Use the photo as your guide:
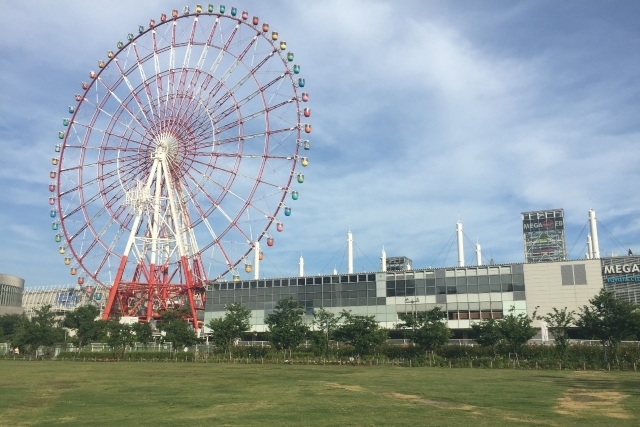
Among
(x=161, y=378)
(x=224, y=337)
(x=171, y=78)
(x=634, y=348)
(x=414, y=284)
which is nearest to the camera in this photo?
(x=161, y=378)

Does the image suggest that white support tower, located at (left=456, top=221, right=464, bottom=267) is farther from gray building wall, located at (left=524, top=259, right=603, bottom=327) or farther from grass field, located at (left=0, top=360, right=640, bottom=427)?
grass field, located at (left=0, top=360, right=640, bottom=427)

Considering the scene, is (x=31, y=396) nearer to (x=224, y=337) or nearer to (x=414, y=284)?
(x=224, y=337)

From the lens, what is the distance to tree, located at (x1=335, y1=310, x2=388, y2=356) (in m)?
61.3

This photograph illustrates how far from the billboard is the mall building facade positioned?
40.1 meters

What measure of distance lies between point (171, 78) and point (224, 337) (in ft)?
108

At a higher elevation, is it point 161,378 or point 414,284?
point 414,284

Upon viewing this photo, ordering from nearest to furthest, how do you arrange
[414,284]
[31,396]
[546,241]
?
[31,396]
[414,284]
[546,241]

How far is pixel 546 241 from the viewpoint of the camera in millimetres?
119062

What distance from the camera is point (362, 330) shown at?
61938mm

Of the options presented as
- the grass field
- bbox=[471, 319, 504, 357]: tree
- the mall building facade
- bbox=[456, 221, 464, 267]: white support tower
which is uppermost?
bbox=[456, 221, 464, 267]: white support tower

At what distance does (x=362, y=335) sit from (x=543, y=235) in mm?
70594

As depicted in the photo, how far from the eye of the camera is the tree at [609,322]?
52.6 m

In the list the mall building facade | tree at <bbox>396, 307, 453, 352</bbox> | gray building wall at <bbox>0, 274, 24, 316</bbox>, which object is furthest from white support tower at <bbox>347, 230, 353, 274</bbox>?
gray building wall at <bbox>0, 274, 24, 316</bbox>

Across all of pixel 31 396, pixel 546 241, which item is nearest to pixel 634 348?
pixel 31 396
